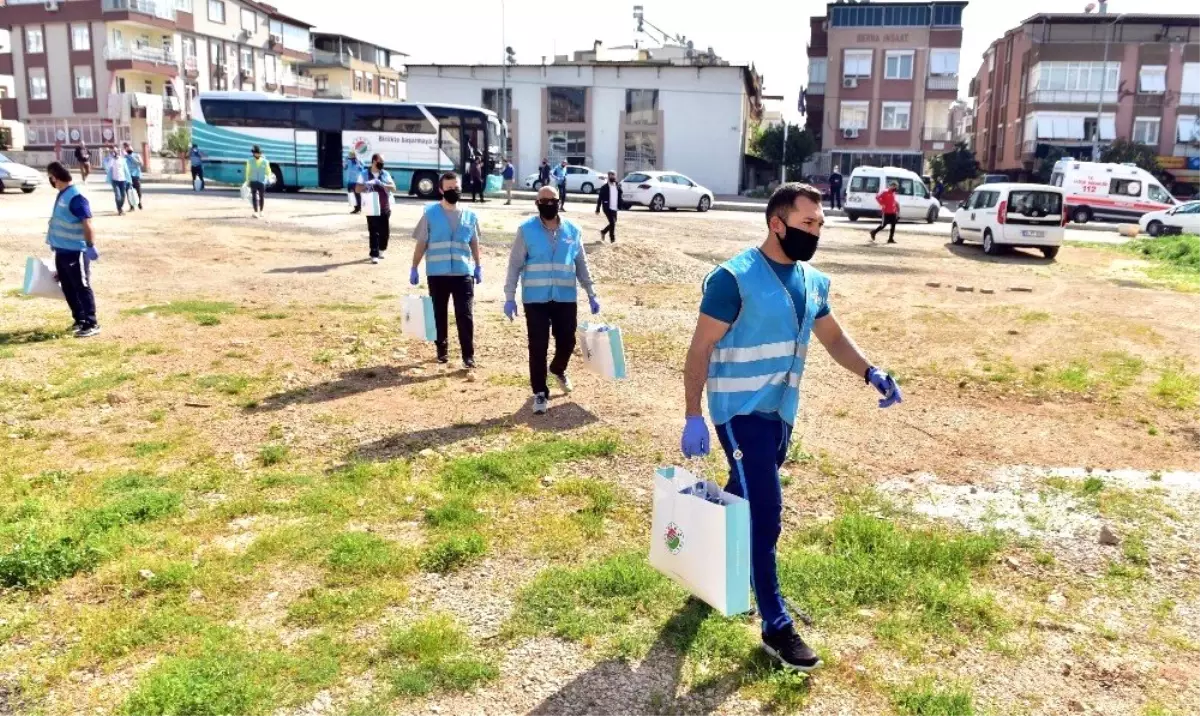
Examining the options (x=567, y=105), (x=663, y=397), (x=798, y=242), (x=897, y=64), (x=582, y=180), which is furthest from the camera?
(x=897, y=64)

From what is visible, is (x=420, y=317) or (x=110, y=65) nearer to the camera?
(x=420, y=317)

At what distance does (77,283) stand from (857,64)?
181 feet

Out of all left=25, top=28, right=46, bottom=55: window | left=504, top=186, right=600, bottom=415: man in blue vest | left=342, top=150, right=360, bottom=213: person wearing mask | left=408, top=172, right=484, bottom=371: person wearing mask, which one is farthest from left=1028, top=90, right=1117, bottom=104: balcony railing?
left=25, top=28, right=46, bottom=55: window

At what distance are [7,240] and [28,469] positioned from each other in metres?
13.9

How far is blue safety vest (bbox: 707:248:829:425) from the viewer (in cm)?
364

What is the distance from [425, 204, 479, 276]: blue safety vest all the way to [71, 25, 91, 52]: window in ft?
214

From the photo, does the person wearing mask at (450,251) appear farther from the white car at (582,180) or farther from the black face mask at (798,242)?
the white car at (582,180)

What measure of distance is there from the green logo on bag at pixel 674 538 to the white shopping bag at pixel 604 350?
3.85 metres

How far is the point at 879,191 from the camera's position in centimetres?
3070

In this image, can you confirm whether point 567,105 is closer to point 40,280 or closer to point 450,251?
point 40,280

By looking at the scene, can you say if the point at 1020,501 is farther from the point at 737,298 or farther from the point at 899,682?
the point at 737,298

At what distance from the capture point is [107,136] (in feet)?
190

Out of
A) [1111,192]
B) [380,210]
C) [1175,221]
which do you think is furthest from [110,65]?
[1175,221]

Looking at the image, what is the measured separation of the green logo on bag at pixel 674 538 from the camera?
371 cm
